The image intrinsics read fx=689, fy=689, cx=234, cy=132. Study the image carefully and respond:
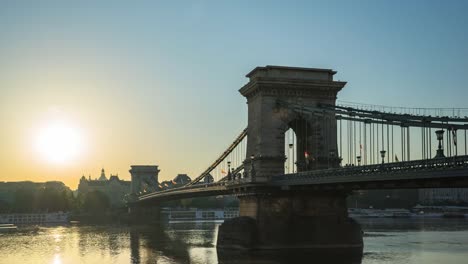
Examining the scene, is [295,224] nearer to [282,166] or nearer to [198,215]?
[282,166]

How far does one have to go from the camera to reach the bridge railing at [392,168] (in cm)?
3719

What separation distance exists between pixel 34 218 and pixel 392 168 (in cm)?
12210

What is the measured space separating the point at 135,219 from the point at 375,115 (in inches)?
4109

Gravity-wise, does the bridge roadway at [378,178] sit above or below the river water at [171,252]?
above

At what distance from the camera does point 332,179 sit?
48625 mm

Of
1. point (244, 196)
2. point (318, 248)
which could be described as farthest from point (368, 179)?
point (244, 196)

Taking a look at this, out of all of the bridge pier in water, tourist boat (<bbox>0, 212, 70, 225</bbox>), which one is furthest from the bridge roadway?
tourist boat (<bbox>0, 212, 70, 225</bbox>)

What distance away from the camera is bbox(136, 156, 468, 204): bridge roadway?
37.5 metres

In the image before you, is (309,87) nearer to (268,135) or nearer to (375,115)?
(268,135)

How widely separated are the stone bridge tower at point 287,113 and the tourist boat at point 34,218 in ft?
311

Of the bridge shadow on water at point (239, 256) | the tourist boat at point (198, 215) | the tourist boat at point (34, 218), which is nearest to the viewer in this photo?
the bridge shadow on water at point (239, 256)

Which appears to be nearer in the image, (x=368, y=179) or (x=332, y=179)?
(x=368, y=179)

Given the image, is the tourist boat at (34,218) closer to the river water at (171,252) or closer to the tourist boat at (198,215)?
the tourist boat at (198,215)

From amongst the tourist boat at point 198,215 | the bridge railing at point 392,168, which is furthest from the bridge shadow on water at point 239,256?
the tourist boat at point 198,215
